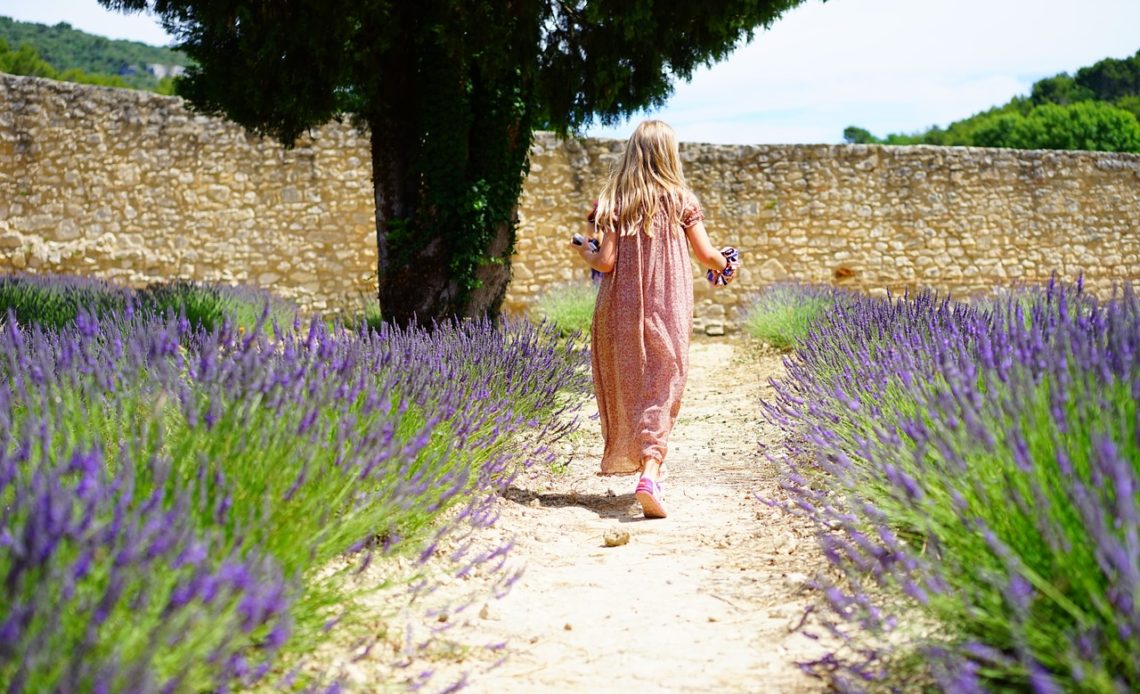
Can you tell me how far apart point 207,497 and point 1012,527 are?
1500 millimetres

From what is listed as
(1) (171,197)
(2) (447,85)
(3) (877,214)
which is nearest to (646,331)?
(2) (447,85)

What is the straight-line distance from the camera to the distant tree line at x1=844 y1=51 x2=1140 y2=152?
28.0 meters

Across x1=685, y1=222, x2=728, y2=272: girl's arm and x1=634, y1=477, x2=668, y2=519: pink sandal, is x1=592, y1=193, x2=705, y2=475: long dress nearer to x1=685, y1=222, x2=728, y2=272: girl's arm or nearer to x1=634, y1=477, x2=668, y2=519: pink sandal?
x1=685, y1=222, x2=728, y2=272: girl's arm

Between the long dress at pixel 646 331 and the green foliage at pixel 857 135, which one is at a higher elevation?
the green foliage at pixel 857 135

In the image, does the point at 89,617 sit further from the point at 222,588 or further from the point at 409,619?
the point at 409,619

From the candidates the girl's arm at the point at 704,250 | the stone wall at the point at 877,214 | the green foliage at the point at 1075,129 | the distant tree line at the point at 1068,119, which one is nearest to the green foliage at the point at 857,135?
the distant tree line at the point at 1068,119

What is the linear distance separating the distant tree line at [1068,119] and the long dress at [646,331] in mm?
28279

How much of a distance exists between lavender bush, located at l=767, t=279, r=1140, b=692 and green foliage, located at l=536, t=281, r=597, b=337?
6516 mm

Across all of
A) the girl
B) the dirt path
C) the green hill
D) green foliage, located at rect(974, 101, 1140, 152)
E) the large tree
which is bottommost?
the dirt path

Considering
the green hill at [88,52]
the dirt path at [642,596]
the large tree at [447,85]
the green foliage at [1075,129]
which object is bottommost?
the dirt path at [642,596]

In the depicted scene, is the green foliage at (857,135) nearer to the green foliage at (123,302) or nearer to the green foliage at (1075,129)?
the green foliage at (1075,129)

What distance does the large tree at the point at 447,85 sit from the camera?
5.43 m

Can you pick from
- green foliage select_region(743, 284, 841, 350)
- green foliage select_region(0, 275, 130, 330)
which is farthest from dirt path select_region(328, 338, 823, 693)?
green foliage select_region(743, 284, 841, 350)

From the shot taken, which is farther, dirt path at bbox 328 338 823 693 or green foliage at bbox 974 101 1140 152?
green foliage at bbox 974 101 1140 152
